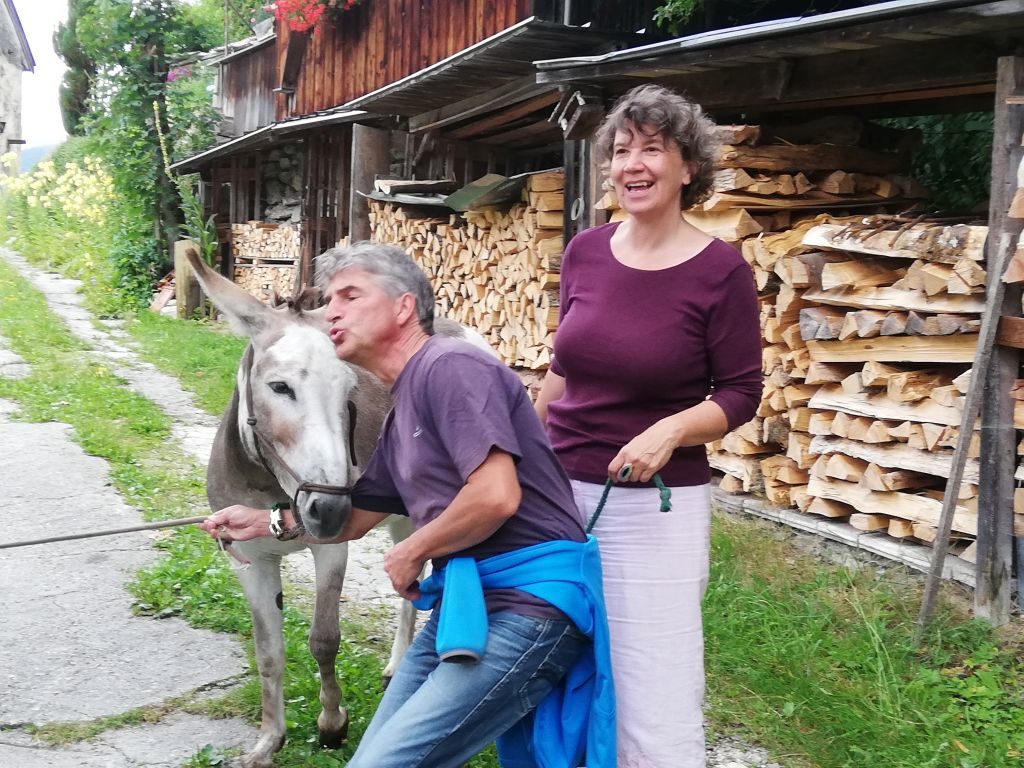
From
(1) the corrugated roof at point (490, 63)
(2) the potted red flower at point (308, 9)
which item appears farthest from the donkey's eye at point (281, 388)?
(2) the potted red flower at point (308, 9)

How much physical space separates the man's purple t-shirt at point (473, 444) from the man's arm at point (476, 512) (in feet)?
0.09

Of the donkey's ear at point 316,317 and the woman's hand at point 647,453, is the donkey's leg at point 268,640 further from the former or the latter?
the woman's hand at point 647,453

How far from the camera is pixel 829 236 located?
5254mm

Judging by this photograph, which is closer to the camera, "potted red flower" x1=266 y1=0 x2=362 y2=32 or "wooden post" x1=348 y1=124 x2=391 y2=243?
"wooden post" x1=348 y1=124 x2=391 y2=243

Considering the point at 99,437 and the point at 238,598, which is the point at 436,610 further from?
the point at 99,437

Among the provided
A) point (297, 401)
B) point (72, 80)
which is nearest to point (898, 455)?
point (297, 401)

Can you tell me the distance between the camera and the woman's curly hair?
8.24 feet

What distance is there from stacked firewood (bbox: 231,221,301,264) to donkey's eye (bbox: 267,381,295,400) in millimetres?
12361

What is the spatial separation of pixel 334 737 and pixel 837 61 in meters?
4.01

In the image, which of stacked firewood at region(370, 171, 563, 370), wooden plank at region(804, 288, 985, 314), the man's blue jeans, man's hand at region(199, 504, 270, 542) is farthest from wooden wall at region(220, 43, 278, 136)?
the man's blue jeans

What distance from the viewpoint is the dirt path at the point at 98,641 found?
12.4 ft

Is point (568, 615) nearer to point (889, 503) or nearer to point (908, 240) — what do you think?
point (889, 503)

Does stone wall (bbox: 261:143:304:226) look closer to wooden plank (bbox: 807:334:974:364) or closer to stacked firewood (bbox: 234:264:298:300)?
stacked firewood (bbox: 234:264:298:300)

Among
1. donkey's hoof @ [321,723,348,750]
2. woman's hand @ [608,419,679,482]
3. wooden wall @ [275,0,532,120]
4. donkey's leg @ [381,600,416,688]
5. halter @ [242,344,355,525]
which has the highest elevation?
wooden wall @ [275,0,532,120]
